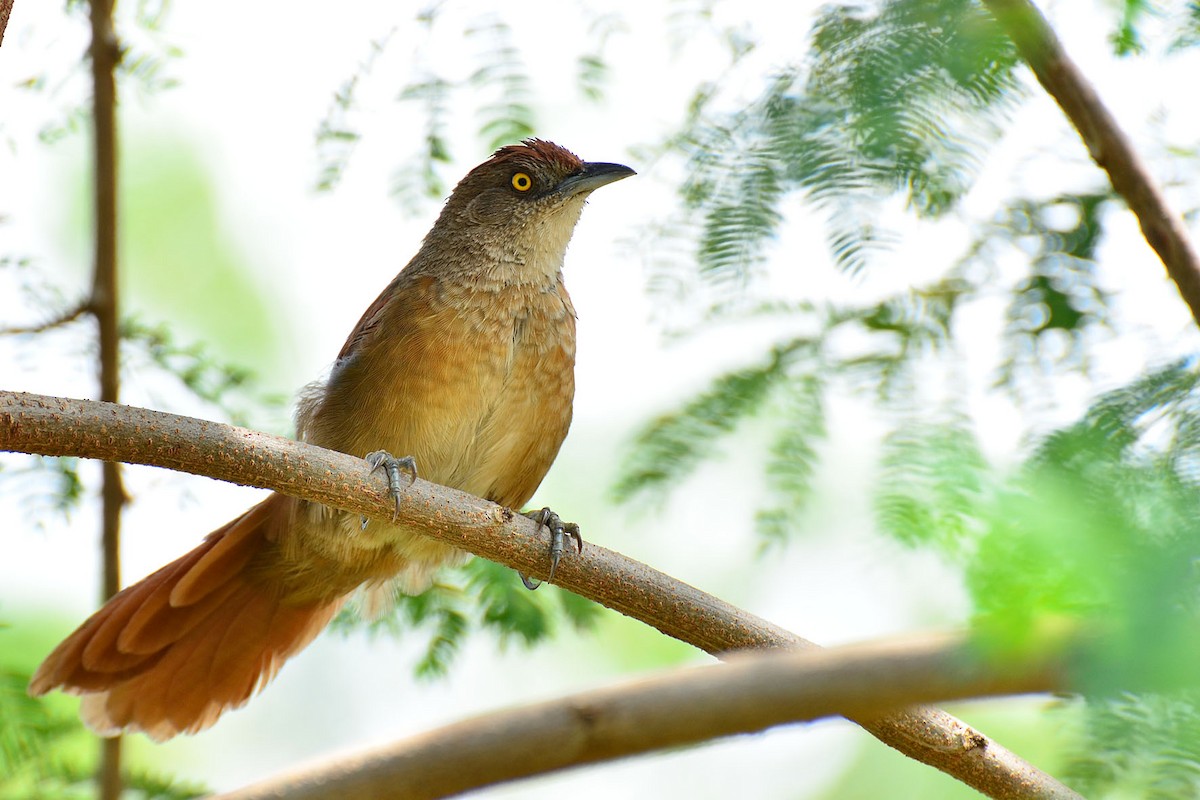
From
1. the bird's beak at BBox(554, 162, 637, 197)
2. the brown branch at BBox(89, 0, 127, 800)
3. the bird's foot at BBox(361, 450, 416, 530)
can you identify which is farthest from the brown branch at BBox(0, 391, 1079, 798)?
the bird's beak at BBox(554, 162, 637, 197)

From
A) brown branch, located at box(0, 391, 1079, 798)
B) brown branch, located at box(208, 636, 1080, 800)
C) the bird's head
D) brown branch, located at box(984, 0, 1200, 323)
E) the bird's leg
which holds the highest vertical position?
the bird's head

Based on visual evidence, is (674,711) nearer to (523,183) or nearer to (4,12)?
(4,12)

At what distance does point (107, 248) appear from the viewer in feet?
13.5

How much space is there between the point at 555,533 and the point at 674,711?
1839 mm

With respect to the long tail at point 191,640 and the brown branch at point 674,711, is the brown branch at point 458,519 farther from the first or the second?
the long tail at point 191,640

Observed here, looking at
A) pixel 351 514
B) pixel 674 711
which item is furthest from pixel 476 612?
pixel 674 711

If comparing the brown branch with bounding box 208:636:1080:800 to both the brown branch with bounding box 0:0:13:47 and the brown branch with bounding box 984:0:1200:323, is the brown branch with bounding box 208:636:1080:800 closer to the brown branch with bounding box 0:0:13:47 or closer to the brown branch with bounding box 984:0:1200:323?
the brown branch with bounding box 984:0:1200:323

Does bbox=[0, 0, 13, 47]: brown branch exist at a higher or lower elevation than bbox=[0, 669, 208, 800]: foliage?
higher

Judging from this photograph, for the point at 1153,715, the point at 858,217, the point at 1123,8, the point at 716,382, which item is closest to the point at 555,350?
the point at 716,382

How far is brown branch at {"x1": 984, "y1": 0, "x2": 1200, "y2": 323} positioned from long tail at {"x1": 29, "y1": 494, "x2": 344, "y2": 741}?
9.37 ft

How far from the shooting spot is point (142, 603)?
4133 mm

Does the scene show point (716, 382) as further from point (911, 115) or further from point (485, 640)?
point (485, 640)

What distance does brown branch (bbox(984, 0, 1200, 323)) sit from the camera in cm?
283

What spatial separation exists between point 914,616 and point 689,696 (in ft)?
3.47
